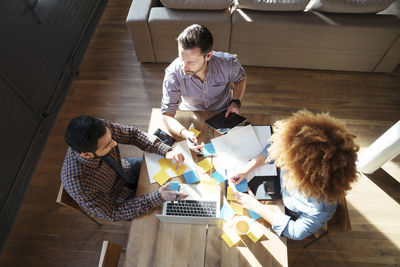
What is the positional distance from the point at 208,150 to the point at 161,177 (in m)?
0.32

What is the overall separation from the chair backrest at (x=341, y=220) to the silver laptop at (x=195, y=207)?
2.09 ft

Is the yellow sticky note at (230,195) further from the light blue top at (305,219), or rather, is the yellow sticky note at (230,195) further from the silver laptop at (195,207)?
the light blue top at (305,219)

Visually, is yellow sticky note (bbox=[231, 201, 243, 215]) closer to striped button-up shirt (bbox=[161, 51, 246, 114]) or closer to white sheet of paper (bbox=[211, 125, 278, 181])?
white sheet of paper (bbox=[211, 125, 278, 181])

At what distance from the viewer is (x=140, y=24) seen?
2.70m

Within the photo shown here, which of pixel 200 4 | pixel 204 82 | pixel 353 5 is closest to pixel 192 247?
pixel 204 82

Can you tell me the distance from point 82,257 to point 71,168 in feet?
3.88

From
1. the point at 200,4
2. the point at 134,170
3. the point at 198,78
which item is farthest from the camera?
the point at 200,4

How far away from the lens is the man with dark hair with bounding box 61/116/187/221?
3.92 feet

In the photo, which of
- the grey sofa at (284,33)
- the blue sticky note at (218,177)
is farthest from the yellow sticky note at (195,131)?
the grey sofa at (284,33)

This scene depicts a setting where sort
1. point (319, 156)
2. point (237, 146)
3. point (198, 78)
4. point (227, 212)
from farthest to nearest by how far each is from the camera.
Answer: point (198, 78) → point (237, 146) → point (227, 212) → point (319, 156)

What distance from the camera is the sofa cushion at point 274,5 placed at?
97.7 inches

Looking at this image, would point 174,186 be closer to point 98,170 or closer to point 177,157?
point 177,157

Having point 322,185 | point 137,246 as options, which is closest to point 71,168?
point 137,246

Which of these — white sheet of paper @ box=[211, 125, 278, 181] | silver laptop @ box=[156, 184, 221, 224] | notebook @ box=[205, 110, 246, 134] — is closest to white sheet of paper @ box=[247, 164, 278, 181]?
white sheet of paper @ box=[211, 125, 278, 181]
